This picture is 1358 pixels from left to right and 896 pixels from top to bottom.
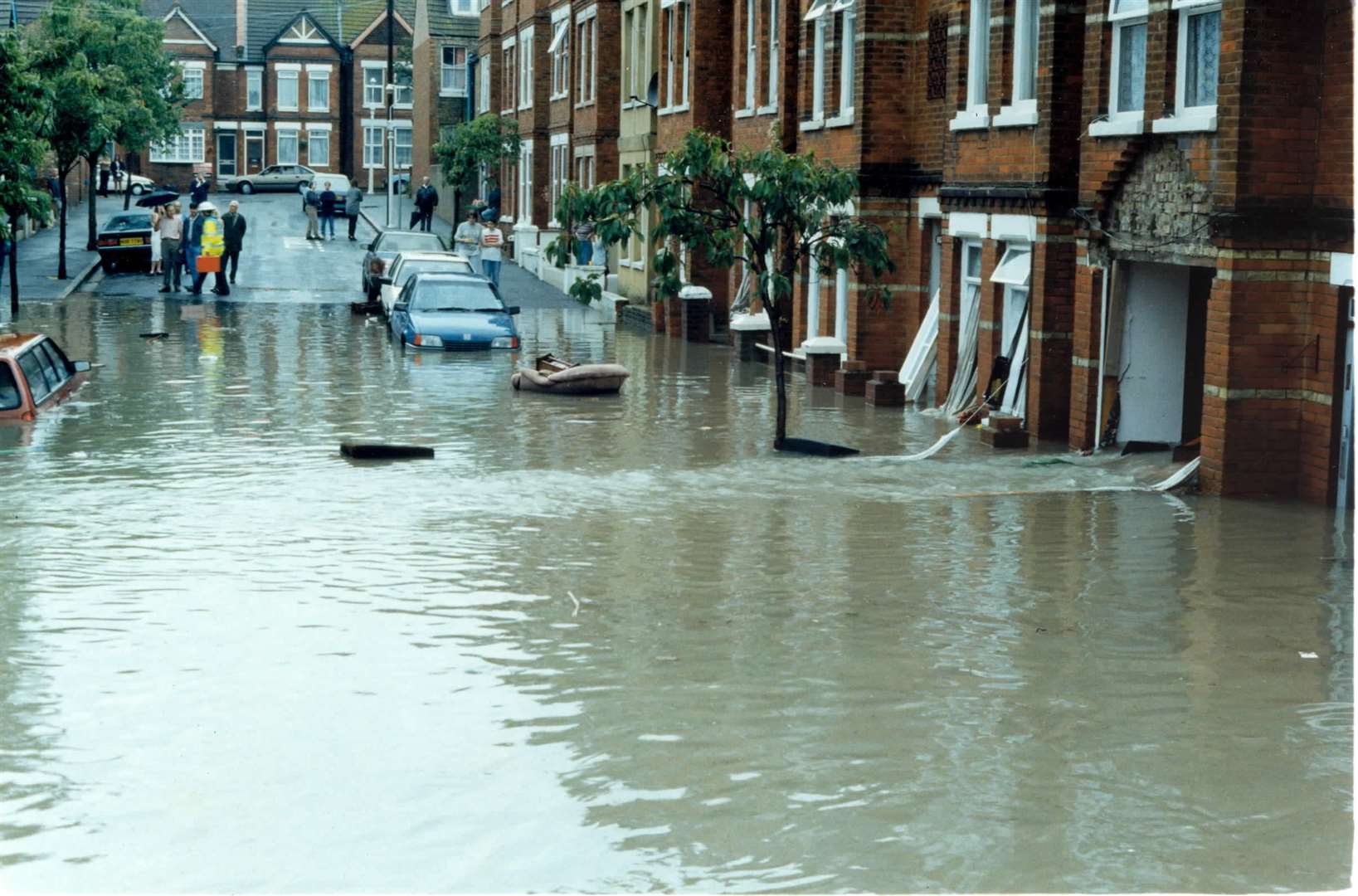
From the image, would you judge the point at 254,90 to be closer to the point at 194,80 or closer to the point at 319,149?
the point at 194,80

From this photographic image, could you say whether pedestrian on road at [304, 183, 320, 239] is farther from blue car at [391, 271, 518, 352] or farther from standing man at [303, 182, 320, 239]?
blue car at [391, 271, 518, 352]

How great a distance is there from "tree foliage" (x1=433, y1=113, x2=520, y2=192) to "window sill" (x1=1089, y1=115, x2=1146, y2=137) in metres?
41.4

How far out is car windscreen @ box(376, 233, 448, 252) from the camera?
45.5 m

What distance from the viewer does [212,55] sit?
91.2 meters

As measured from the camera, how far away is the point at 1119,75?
19219 mm

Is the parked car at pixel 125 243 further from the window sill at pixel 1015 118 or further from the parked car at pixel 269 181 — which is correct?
the parked car at pixel 269 181

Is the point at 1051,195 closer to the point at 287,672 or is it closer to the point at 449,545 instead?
the point at 449,545

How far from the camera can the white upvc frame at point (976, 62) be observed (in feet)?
75.7

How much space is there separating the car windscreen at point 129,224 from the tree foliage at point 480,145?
45.4 feet

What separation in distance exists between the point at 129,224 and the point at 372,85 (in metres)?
45.0

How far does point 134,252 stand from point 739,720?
40408 mm

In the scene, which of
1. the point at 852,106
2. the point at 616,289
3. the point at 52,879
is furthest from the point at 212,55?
the point at 52,879

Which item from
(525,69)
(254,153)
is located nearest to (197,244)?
(525,69)

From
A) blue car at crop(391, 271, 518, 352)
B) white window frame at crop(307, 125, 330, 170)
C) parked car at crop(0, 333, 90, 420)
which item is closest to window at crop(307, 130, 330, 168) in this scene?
white window frame at crop(307, 125, 330, 170)
